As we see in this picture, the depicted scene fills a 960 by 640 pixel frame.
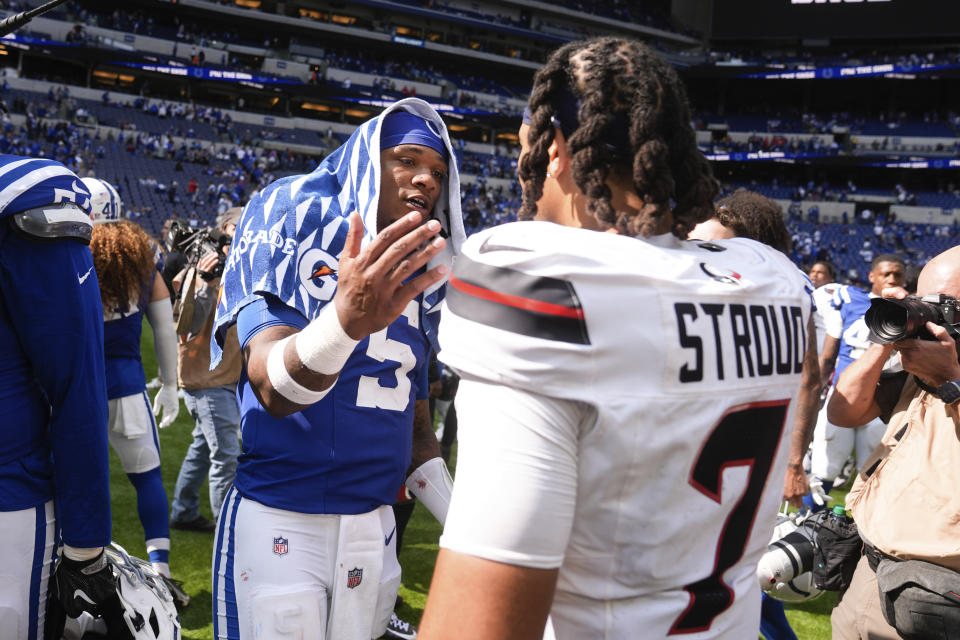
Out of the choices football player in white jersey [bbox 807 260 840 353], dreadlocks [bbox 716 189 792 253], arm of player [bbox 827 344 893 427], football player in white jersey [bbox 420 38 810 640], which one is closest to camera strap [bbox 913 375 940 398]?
arm of player [bbox 827 344 893 427]

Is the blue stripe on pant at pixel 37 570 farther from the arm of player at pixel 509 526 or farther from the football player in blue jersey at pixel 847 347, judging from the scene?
the football player in blue jersey at pixel 847 347

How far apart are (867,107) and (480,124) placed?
1979 cm

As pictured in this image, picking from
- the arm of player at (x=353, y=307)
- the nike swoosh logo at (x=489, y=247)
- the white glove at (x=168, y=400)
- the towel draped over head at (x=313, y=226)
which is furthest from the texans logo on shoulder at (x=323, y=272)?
the white glove at (x=168, y=400)

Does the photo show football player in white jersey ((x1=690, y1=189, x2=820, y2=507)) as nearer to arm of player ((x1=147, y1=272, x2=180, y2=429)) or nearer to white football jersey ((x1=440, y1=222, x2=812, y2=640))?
white football jersey ((x1=440, y1=222, x2=812, y2=640))

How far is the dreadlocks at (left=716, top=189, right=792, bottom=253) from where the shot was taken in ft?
10.00

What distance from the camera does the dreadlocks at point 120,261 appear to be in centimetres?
368

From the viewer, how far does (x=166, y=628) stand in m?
2.17

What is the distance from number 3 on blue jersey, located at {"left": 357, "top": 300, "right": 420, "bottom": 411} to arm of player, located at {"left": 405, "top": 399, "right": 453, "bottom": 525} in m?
0.22

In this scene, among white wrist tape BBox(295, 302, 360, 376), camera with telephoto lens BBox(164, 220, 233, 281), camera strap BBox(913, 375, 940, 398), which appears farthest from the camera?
camera with telephoto lens BBox(164, 220, 233, 281)

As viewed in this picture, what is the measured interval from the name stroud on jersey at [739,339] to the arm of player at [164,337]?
3.48m

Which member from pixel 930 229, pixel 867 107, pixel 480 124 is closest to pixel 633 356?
pixel 930 229

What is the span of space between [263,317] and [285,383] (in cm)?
29

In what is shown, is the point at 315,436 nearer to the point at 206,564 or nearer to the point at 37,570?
the point at 37,570

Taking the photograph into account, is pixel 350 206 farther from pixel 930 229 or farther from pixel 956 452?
pixel 930 229
